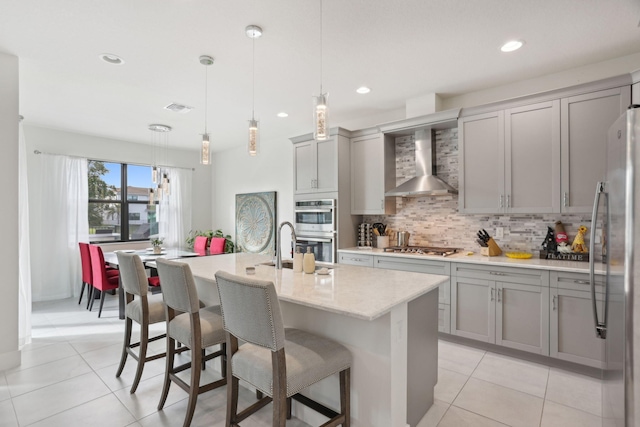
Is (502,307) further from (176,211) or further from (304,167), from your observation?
(176,211)

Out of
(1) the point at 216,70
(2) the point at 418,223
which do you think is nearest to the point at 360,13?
(1) the point at 216,70

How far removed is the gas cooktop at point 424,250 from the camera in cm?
371

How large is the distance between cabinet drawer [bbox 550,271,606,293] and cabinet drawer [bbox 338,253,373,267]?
1.84m

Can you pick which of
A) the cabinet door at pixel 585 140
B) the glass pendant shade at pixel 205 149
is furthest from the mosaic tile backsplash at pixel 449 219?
the glass pendant shade at pixel 205 149

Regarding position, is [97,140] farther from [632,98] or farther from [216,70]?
[632,98]

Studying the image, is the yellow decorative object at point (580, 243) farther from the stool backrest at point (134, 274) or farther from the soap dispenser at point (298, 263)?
the stool backrest at point (134, 274)

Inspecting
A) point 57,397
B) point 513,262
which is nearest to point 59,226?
point 57,397

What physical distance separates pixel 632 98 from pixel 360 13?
2348 millimetres

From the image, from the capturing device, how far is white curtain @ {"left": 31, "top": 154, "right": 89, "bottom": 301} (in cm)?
525

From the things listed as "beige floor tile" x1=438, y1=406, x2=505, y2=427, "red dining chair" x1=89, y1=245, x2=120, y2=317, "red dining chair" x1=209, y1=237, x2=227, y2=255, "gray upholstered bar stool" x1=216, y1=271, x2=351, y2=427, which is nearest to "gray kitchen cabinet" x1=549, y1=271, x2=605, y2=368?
"beige floor tile" x1=438, y1=406, x2=505, y2=427

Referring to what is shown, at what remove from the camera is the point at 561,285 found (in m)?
2.83

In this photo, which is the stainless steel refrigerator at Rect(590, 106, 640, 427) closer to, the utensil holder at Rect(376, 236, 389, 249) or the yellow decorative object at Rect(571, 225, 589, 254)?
the yellow decorative object at Rect(571, 225, 589, 254)

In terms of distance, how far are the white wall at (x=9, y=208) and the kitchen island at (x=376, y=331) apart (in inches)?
80.7

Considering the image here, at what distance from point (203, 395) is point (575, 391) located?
9.28 feet
